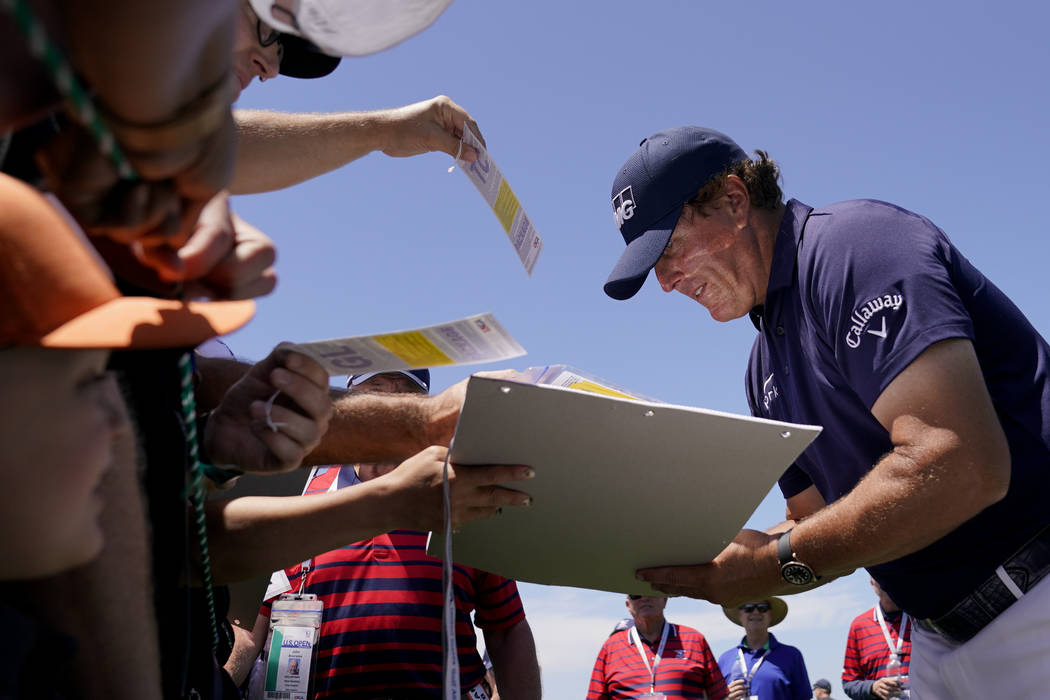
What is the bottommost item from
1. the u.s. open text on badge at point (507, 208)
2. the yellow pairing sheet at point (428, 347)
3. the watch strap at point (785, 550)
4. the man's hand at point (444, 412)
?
the watch strap at point (785, 550)

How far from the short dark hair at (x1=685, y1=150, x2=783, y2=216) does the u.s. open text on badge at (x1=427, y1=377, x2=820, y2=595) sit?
1465mm

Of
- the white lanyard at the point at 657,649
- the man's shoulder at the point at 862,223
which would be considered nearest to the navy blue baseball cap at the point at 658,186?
the man's shoulder at the point at 862,223

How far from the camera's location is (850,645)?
8977 millimetres

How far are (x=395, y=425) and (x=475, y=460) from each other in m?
0.25

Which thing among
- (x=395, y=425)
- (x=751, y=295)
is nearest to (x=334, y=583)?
(x=395, y=425)

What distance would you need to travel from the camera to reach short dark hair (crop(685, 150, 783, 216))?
10.7 feet

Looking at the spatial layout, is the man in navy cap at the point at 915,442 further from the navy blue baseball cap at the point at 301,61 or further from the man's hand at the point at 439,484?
the navy blue baseball cap at the point at 301,61

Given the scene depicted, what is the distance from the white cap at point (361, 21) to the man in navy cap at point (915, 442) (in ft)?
5.32

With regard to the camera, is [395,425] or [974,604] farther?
[974,604]

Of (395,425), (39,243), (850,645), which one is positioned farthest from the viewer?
(850,645)

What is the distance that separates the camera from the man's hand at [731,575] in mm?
2422

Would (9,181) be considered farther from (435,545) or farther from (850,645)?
(850,645)

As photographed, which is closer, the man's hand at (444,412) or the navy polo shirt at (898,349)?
the man's hand at (444,412)

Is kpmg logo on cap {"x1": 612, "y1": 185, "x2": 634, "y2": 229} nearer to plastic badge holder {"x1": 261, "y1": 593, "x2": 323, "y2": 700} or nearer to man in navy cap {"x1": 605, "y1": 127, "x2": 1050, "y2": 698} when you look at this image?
man in navy cap {"x1": 605, "y1": 127, "x2": 1050, "y2": 698}
